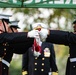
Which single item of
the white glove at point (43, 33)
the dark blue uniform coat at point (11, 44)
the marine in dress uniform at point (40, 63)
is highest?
the white glove at point (43, 33)

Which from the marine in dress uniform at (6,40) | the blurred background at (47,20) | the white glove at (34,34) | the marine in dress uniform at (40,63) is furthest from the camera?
the blurred background at (47,20)

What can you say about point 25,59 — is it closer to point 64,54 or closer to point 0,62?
point 0,62

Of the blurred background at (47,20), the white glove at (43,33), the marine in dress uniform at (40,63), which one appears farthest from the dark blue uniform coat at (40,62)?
the blurred background at (47,20)

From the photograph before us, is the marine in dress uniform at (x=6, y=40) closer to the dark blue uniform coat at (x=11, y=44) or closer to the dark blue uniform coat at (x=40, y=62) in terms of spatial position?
the dark blue uniform coat at (x=11, y=44)

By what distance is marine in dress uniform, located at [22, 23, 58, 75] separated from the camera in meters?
6.22

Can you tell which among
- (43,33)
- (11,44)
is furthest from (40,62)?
(43,33)

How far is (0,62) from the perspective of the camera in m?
5.73

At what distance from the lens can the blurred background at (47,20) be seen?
775cm

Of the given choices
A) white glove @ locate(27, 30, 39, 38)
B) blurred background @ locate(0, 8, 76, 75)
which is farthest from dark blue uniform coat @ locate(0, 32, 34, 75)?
blurred background @ locate(0, 8, 76, 75)

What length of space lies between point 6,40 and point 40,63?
1018mm

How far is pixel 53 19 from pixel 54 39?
2.96 metres

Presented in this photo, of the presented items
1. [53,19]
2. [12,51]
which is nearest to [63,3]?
[12,51]

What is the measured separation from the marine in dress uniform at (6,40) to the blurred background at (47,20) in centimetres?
183

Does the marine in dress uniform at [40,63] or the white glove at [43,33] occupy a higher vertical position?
the white glove at [43,33]
